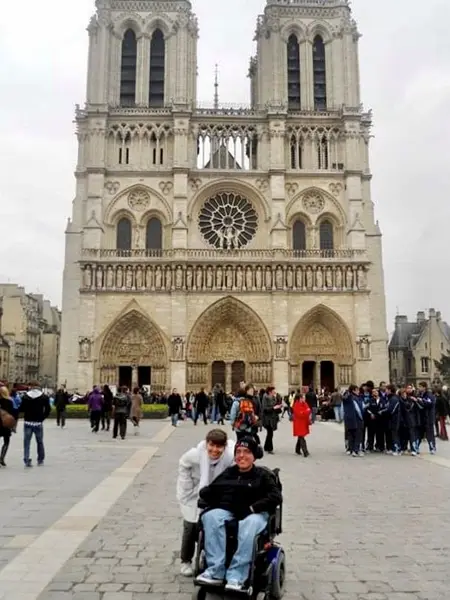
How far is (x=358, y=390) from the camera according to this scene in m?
13.9

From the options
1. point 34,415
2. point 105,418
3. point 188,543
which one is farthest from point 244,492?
point 105,418

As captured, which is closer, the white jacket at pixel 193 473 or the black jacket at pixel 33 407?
the white jacket at pixel 193 473

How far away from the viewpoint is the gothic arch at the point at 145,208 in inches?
1442

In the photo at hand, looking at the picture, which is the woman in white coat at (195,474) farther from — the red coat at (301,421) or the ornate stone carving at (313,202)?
the ornate stone carving at (313,202)

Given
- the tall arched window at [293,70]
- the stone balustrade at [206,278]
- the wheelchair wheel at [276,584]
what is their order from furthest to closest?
1. the tall arched window at [293,70]
2. the stone balustrade at [206,278]
3. the wheelchair wheel at [276,584]

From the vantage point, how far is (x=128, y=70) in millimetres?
38812

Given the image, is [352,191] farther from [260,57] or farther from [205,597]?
[205,597]

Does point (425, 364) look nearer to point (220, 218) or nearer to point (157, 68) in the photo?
point (220, 218)

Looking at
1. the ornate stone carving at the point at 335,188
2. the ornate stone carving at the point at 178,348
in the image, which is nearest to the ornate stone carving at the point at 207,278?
the ornate stone carving at the point at 178,348

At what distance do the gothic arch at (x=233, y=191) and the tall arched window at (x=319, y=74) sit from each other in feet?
24.6

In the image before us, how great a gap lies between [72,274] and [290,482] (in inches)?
1152

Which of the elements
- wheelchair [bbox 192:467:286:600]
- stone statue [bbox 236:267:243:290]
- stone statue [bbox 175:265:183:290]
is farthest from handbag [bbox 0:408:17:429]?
stone statue [bbox 236:267:243:290]

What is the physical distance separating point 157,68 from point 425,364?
31.3 m

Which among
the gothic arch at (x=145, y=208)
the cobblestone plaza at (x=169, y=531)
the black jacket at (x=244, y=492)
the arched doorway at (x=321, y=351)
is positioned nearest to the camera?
the black jacket at (x=244, y=492)
